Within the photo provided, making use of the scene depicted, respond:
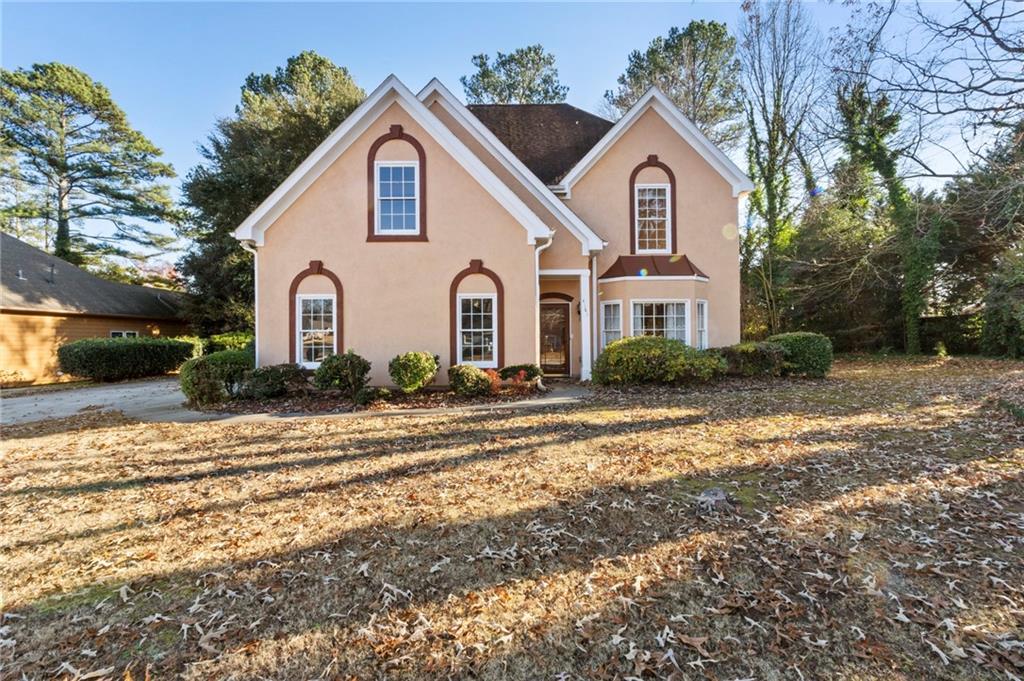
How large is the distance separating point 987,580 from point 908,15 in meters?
8.17

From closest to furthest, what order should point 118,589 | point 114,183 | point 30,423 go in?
1. point 118,589
2. point 30,423
3. point 114,183

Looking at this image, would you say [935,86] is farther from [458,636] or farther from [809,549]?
[458,636]

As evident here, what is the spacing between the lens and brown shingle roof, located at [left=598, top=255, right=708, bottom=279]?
13742 millimetres

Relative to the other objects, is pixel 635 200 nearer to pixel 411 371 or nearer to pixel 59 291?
pixel 411 371

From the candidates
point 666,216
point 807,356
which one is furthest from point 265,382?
point 807,356

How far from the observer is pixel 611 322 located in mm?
14211

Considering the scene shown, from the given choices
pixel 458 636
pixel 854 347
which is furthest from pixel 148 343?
pixel 854 347

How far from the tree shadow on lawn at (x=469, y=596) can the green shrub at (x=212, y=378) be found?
791cm

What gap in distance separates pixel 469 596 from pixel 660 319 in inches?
472

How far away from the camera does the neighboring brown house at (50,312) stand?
1758 centimetres

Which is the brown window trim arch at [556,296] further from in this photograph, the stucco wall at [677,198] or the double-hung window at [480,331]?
the double-hung window at [480,331]

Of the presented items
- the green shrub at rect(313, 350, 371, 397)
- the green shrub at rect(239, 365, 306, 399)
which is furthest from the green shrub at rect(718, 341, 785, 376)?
the green shrub at rect(239, 365, 306, 399)

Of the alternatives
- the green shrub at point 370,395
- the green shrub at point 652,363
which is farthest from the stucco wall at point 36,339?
the green shrub at point 652,363

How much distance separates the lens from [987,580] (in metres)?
3.28
